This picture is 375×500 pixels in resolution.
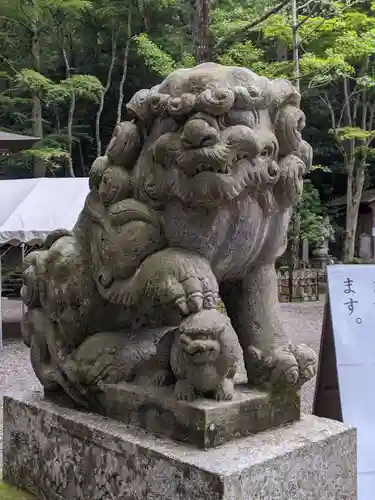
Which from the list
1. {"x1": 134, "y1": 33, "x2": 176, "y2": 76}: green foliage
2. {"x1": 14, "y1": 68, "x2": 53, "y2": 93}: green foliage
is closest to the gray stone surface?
{"x1": 134, "y1": 33, "x2": 176, "y2": 76}: green foliage

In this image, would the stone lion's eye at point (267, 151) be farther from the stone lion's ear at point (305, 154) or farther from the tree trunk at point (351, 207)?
the tree trunk at point (351, 207)

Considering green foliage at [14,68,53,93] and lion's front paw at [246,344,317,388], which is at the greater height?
green foliage at [14,68,53,93]

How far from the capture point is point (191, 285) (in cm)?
137

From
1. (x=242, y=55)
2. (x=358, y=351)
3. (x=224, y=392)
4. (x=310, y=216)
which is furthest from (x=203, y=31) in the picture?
(x=310, y=216)

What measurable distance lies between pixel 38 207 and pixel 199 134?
5.44 metres

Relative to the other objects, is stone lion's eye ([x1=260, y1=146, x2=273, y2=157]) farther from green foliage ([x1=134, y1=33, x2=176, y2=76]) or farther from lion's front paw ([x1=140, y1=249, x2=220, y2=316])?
green foliage ([x1=134, y1=33, x2=176, y2=76])

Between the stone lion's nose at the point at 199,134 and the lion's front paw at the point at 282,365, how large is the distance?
21.1 inches

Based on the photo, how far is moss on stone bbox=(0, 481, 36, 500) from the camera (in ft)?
5.59

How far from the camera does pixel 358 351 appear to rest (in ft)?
7.70

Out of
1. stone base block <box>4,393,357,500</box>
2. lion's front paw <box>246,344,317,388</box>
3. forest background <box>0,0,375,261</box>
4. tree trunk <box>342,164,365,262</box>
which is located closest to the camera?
stone base block <box>4,393,357,500</box>

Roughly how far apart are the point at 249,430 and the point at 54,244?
29.1 inches

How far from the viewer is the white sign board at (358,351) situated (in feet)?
7.52

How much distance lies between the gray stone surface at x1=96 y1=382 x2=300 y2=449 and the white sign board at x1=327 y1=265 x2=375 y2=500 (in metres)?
0.86

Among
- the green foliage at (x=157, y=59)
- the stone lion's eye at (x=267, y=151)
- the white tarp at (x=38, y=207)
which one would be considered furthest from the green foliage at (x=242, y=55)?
the stone lion's eye at (x=267, y=151)
